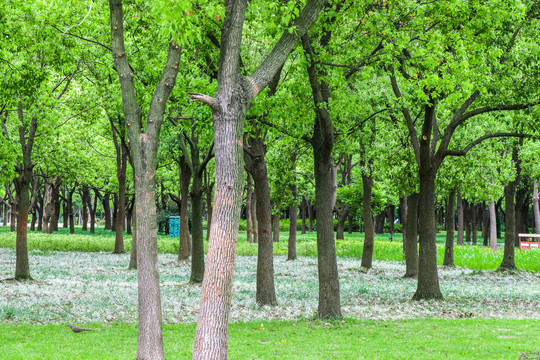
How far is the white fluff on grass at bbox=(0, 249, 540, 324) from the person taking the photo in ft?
38.6

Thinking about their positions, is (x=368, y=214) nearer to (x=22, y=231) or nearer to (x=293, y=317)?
(x=293, y=317)

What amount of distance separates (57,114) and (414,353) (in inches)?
587

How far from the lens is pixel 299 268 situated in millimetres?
22906

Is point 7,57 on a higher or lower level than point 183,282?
higher

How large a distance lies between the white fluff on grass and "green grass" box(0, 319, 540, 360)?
1.16 m

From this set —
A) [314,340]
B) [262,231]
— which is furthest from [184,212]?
[314,340]

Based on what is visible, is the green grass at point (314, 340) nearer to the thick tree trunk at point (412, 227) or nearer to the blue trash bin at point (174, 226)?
the thick tree trunk at point (412, 227)

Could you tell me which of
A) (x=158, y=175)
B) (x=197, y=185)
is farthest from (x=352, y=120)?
(x=158, y=175)

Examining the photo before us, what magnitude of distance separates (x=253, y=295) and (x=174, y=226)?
2987 cm

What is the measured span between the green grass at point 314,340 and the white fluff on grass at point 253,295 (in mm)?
1161

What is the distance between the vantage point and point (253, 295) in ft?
48.1

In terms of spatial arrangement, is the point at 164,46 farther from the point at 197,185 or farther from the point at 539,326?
the point at 539,326

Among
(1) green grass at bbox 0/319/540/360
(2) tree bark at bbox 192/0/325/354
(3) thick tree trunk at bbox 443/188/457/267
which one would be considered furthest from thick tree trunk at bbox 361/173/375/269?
(2) tree bark at bbox 192/0/325/354

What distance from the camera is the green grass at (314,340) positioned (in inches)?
312
